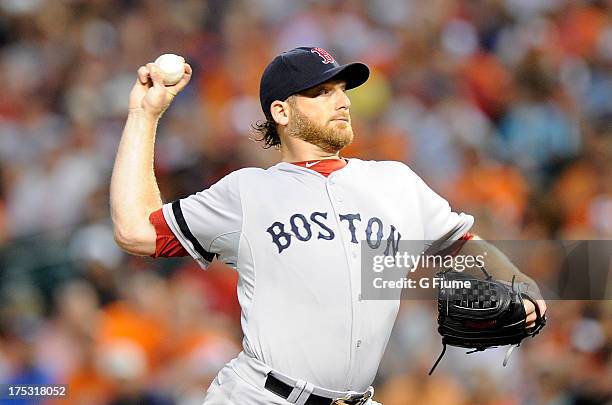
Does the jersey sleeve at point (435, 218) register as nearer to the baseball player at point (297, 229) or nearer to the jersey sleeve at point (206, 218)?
the baseball player at point (297, 229)

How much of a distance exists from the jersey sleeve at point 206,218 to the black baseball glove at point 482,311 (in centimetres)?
74

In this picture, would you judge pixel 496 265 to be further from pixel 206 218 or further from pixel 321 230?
pixel 206 218

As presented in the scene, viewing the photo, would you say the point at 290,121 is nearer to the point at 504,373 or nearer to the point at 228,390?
the point at 228,390

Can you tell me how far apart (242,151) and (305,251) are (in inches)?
154

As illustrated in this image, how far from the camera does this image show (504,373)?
5555 mm

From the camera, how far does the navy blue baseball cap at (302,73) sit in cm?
345

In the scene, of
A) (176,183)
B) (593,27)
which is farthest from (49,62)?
(593,27)

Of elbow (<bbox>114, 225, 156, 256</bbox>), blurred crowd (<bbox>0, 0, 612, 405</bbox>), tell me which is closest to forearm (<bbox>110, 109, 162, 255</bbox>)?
elbow (<bbox>114, 225, 156, 256</bbox>)

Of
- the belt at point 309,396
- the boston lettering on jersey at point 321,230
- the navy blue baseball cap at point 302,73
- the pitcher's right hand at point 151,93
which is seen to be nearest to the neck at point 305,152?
the navy blue baseball cap at point 302,73

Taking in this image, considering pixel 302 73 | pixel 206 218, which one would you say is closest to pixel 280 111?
pixel 302 73

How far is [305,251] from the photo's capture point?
3.23 m

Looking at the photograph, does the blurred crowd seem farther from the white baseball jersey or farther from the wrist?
the wrist

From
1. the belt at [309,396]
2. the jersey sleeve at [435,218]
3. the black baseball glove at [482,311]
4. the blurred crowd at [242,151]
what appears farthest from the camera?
the blurred crowd at [242,151]

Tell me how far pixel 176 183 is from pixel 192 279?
98cm
